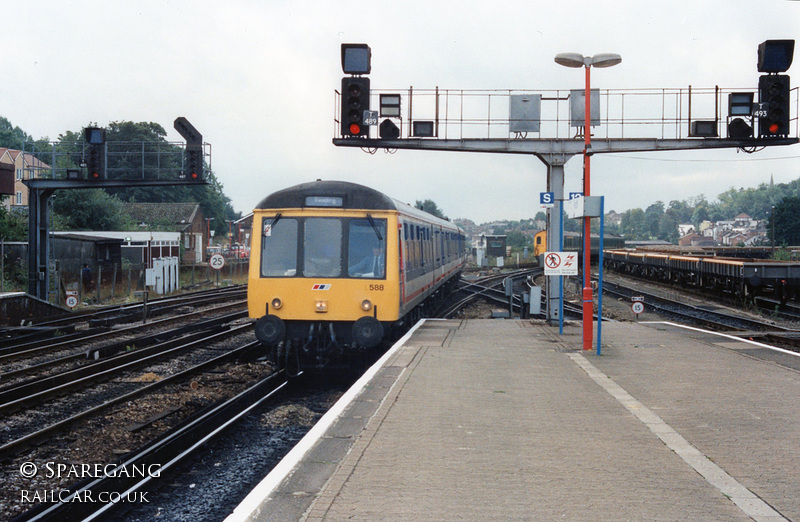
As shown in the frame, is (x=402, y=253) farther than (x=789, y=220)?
No

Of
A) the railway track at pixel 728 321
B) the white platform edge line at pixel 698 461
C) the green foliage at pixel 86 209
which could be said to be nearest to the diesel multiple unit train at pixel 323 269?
the white platform edge line at pixel 698 461

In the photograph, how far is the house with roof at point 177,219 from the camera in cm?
6131

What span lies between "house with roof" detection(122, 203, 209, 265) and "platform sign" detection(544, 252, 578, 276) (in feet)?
163

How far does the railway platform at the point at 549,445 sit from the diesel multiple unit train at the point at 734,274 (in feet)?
48.7

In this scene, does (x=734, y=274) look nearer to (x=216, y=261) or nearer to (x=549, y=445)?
(x=216, y=261)

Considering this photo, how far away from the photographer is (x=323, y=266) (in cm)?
1179

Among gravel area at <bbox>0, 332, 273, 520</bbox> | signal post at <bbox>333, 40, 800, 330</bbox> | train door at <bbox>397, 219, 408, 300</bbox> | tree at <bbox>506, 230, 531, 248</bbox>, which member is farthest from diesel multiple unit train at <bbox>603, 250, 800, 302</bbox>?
tree at <bbox>506, 230, 531, 248</bbox>

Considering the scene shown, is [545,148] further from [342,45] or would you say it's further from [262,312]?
[262,312]

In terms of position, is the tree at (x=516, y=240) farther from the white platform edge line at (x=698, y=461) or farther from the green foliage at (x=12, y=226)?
the white platform edge line at (x=698, y=461)

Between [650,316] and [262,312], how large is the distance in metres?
15.0

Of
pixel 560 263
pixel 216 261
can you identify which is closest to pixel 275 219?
pixel 560 263

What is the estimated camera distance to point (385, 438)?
634cm

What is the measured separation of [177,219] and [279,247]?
5480cm

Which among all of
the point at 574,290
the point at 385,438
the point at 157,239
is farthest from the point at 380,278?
the point at 157,239
